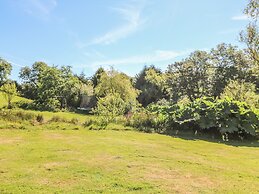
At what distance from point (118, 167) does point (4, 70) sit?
44381 millimetres

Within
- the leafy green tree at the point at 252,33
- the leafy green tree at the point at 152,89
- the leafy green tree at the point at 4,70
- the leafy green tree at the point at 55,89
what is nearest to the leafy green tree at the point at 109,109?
the leafy green tree at the point at 252,33

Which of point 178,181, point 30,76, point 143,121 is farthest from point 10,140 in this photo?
point 30,76

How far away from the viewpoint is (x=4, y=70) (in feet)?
151

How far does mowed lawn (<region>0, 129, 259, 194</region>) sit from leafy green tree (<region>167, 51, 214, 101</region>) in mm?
24171

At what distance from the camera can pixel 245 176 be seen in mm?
7281

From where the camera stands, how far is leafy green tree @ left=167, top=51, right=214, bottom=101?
3478cm

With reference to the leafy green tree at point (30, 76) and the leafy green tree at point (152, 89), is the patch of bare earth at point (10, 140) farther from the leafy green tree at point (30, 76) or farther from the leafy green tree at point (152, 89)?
the leafy green tree at point (30, 76)

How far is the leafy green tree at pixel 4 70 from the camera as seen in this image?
45.8 m

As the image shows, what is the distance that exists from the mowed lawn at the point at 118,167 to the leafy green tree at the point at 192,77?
79.3 ft

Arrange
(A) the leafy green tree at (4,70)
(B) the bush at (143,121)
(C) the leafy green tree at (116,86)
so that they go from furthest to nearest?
(A) the leafy green tree at (4,70)
(C) the leafy green tree at (116,86)
(B) the bush at (143,121)

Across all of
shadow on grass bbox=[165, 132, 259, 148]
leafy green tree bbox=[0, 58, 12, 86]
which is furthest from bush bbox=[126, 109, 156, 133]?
leafy green tree bbox=[0, 58, 12, 86]

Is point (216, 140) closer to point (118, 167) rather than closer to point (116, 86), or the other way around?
point (118, 167)

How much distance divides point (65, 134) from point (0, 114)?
4.73 metres

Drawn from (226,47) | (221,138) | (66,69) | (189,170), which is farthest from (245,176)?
(66,69)
